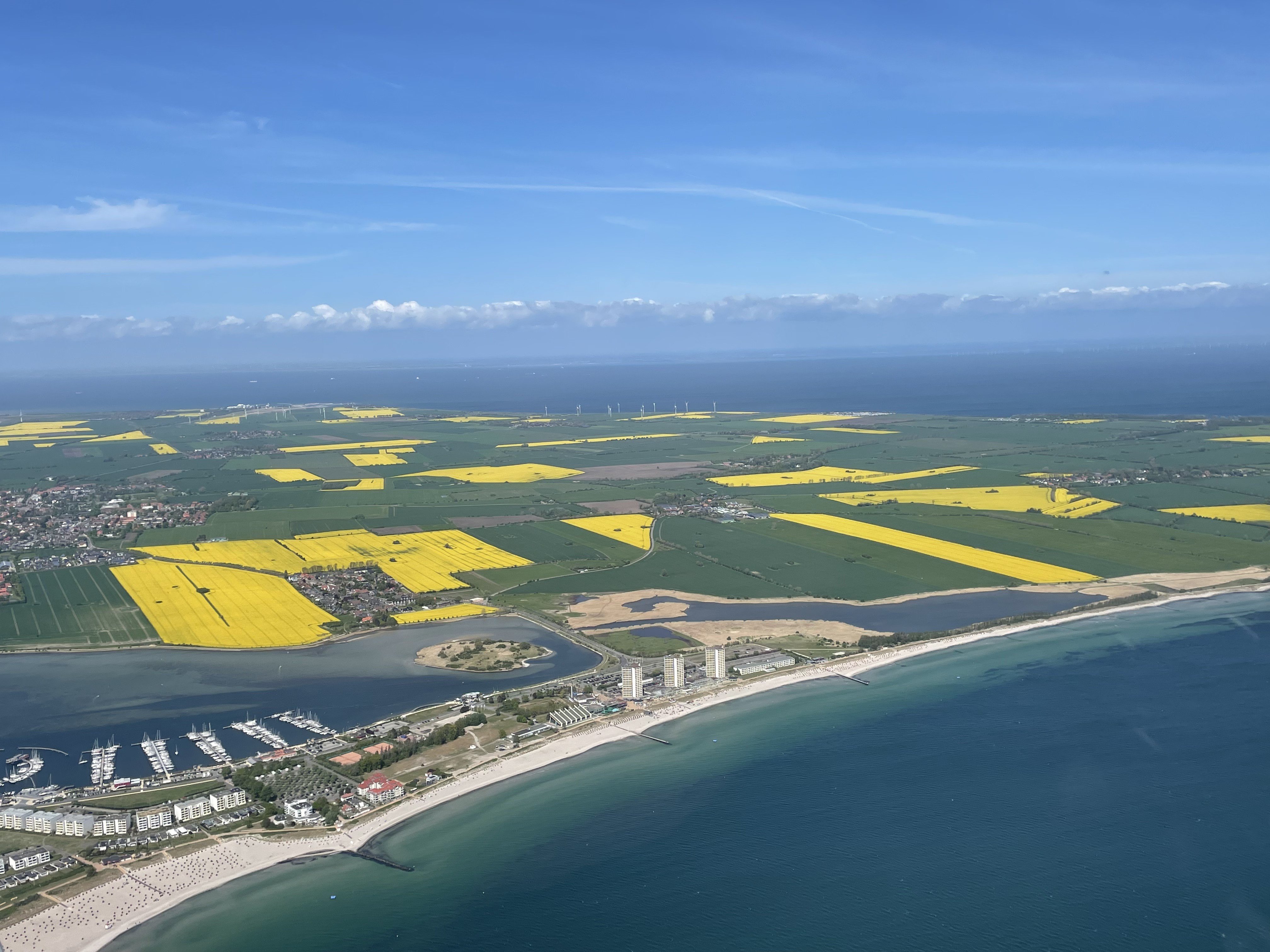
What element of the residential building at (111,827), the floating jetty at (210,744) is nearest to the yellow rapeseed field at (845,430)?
the floating jetty at (210,744)

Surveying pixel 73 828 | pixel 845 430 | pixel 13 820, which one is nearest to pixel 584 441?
pixel 845 430

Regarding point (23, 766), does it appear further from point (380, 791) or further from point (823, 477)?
point (823, 477)

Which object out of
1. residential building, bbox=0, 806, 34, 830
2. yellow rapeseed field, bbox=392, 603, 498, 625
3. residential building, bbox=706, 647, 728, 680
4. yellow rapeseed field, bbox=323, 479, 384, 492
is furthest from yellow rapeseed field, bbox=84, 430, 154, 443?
residential building, bbox=706, 647, 728, 680

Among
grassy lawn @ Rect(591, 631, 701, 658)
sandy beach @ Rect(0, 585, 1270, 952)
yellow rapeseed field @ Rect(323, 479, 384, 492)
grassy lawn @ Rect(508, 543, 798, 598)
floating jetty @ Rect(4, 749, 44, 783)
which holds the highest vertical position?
yellow rapeseed field @ Rect(323, 479, 384, 492)

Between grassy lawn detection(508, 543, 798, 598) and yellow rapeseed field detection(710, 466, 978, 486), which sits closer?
grassy lawn detection(508, 543, 798, 598)

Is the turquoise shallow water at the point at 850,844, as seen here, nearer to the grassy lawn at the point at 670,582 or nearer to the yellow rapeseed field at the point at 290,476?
the grassy lawn at the point at 670,582

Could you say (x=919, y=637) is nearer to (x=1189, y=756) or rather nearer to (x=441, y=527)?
(x=1189, y=756)

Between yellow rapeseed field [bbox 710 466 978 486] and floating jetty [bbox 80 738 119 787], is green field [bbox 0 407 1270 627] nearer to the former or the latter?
yellow rapeseed field [bbox 710 466 978 486]
